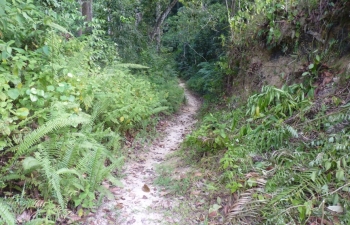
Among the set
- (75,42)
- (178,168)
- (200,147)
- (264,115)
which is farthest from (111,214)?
(75,42)

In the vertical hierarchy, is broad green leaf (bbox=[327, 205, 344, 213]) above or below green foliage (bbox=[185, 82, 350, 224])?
below

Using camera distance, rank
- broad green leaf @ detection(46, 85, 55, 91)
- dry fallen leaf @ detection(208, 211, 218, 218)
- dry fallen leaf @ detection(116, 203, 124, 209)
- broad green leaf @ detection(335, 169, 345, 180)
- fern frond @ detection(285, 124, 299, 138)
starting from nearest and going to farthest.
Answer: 1. broad green leaf @ detection(335, 169, 345, 180)
2. dry fallen leaf @ detection(208, 211, 218, 218)
3. dry fallen leaf @ detection(116, 203, 124, 209)
4. fern frond @ detection(285, 124, 299, 138)
5. broad green leaf @ detection(46, 85, 55, 91)

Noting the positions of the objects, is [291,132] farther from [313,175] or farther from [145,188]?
[145,188]

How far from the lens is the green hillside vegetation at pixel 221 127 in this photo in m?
2.83

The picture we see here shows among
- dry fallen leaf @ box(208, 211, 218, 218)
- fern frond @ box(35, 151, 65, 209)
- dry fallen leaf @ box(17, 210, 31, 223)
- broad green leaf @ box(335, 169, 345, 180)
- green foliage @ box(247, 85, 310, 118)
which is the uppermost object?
fern frond @ box(35, 151, 65, 209)

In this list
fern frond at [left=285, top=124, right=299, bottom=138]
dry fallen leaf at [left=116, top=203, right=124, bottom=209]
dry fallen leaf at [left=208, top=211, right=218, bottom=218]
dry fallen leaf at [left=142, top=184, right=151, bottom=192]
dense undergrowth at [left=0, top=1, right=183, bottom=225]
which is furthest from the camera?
dry fallen leaf at [left=142, top=184, right=151, bottom=192]

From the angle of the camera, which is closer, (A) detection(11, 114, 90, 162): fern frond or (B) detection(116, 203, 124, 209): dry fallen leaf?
(A) detection(11, 114, 90, 162): fern frond

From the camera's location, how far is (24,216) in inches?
108

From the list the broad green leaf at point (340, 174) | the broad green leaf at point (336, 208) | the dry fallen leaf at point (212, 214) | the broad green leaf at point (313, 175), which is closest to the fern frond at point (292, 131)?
the broad green leaf at point (313, 175)

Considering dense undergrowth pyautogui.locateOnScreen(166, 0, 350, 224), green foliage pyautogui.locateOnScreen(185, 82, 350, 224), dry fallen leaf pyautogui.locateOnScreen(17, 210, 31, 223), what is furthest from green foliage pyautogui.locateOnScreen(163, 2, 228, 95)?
dry fallen leaf pyautogui.locateOnScreen(17, 210, 31, 223)

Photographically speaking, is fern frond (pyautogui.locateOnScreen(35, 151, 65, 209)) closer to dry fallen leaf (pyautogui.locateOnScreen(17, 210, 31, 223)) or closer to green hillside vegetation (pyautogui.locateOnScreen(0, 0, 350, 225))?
green hillside vegetation (pyautogui.locateOnScreen(0, 0, 350, 225))

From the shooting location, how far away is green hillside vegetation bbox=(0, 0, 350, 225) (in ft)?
9.30

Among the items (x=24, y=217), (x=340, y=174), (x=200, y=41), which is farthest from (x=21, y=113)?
(x=200, y=41)

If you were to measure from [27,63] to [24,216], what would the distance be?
2426 millimetres
